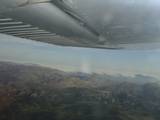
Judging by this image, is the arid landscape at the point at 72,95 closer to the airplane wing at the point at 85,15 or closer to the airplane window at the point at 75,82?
the airplane window at the point at 75,82

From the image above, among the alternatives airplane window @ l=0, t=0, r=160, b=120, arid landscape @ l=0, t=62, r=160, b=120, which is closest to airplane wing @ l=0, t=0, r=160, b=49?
airplane window @ l=0, t=0, r=160, b=120

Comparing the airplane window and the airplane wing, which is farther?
the airplane window

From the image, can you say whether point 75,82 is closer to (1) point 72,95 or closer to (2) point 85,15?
(1) point 72,95

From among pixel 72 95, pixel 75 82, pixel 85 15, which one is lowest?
pixel 72 95

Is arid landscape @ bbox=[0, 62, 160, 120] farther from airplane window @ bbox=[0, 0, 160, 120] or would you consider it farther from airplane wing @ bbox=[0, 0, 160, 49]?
airplane wing @ bbox=[0, 0, 160, 49]

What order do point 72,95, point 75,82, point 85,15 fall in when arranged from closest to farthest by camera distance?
point 85,15 < point 72,95 < point 75,82

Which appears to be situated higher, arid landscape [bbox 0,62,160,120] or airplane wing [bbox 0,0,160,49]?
airplane wing [bbox 0,0,160,49]

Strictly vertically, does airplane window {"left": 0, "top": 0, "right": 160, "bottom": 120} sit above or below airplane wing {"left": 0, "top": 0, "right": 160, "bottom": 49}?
below

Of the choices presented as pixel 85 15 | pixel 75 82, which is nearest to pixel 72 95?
pixel 75 82
